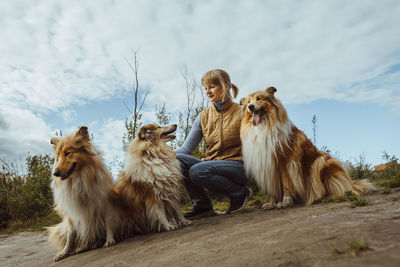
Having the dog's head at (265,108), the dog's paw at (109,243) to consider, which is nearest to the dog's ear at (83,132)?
the dog's paw at (109,243)

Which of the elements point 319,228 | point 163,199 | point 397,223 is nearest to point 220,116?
point 163,199

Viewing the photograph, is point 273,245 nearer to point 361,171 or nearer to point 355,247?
point 355,247

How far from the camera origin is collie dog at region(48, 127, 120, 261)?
347 centimetres

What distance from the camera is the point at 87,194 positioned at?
350 cm

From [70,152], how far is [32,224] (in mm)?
7635

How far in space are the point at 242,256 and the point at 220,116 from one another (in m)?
2.73

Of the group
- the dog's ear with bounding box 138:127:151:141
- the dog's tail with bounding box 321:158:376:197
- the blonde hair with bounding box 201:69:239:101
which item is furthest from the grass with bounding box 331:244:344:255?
the blonde hair with bounding box 201:69:239:101

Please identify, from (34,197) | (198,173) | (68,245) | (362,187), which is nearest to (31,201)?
(34,197)

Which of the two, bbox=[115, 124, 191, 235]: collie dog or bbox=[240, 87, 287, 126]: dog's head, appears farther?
bbox=[240, 87, 287, 126]: dog's head

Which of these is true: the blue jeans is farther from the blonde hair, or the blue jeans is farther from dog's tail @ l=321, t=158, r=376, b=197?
dog's tail @ l=321, t=158, r=376, b=197

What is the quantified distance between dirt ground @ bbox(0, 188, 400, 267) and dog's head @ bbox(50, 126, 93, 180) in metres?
1.06

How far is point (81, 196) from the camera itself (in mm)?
3488

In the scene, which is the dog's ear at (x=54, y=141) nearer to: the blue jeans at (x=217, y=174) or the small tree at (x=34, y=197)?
the blue jeans at (x=217, y=174)

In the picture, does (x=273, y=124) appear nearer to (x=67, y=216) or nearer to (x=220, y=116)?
(x=220, y=116)
